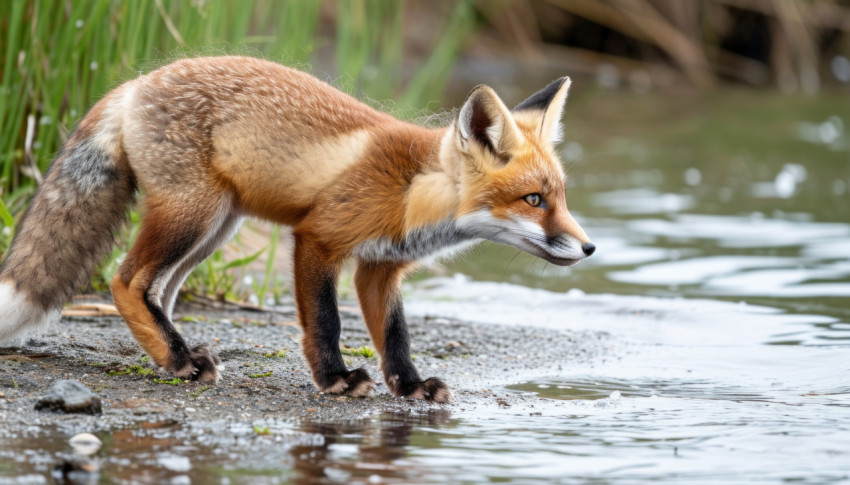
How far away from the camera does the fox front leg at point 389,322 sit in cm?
469

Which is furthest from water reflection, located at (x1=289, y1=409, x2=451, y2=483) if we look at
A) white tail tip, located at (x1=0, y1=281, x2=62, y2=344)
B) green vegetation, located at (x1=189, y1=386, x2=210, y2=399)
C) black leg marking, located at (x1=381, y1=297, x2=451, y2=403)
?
white tail tip, located at (x1=0, y1=281, x2=62, y2=344)

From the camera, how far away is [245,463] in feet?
11.2

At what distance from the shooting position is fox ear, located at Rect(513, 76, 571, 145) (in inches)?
188

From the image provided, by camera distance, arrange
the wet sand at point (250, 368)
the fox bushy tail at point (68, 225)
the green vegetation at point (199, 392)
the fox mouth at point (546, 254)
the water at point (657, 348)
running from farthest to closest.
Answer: the fox bushy tail at point (68, 225) < the fox mouth at point (546, 254) < the green vegetation at point (199, 392) < the wet sand at point (250, 368) < the water at point (657, 348)

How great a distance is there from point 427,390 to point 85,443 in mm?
1579

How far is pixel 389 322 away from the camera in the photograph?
15.8 ft

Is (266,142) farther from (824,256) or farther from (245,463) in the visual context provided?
(824,256)

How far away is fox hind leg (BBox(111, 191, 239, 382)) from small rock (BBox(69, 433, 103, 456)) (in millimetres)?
978

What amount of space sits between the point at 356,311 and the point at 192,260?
5.40 feet

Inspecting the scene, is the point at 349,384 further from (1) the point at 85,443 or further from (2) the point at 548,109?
(2) the point at 548,109

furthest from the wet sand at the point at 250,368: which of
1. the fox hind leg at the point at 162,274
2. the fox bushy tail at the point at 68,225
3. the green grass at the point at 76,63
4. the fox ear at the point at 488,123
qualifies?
the fox ear at the point at 488,123

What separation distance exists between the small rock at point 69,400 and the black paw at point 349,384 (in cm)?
103

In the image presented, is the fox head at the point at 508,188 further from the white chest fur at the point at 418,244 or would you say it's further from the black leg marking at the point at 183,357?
the black leg marking at the point at 183,357

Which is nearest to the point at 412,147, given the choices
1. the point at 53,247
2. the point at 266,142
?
the point at 266,142
